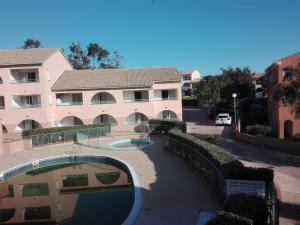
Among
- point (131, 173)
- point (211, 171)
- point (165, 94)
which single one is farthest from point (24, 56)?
point (211, 171)

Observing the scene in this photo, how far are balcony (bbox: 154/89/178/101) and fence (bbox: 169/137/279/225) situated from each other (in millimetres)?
17525

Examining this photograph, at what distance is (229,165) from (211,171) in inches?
125

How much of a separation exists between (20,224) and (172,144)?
45.4 feet

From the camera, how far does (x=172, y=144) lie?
86.7 ft

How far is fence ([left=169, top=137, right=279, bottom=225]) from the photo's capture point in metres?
10.6

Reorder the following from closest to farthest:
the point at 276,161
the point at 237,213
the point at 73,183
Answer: the point at 237,213, the point at 73,183, the point at 276,161

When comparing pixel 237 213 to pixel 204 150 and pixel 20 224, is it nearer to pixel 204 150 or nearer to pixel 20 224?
pixel 204 150

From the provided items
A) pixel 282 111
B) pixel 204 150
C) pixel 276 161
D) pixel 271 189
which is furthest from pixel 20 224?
pixel 282 111

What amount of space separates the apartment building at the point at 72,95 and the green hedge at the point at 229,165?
21.1 metres

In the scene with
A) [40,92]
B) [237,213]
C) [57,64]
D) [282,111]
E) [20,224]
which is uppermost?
[57,64]

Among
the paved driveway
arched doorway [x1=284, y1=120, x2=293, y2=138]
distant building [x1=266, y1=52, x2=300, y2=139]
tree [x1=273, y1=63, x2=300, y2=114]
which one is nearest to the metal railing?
the paved driveway

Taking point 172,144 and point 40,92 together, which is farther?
point 40,92

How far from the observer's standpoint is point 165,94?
45375mm

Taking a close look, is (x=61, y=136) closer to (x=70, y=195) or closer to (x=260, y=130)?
(x=70, y=195)
